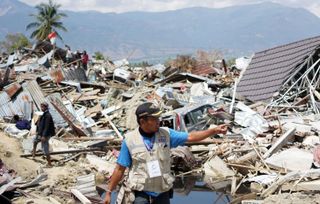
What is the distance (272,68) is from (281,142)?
7581 millimetres

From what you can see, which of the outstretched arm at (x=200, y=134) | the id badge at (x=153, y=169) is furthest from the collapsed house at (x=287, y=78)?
the id badge at (x=153, y=169)

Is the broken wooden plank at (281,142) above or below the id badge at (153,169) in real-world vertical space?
below

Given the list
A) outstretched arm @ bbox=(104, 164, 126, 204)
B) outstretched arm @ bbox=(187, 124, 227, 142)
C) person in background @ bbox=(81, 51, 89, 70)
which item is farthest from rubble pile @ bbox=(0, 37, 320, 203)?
outstretched arm @ bbox=(104, 164, 126, 204)

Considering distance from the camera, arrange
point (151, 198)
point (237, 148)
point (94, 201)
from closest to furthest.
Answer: point (151, 198)
point (94, 201)
point (237, 148)

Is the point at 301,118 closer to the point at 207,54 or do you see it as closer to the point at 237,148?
the point at 237,148

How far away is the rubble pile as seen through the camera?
10.2 metres

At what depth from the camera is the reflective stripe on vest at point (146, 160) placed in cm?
470

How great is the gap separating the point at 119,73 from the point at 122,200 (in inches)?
804

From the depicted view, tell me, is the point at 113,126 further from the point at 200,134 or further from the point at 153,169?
the point at 153,169

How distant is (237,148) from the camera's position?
1299 cm

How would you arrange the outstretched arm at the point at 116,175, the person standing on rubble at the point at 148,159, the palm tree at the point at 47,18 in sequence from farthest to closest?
1. the palm tree at the point at 47,18
2. the outstretched arm at the point at 116,175
3. the person standing on rubble at the point at 148,159

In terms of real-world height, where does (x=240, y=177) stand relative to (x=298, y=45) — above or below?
below

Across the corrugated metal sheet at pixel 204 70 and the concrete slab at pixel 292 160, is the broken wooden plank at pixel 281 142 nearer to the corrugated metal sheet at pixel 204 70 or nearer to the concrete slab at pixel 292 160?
the concrete slab at pixel 292 160

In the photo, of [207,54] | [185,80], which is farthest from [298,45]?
[207,54]
